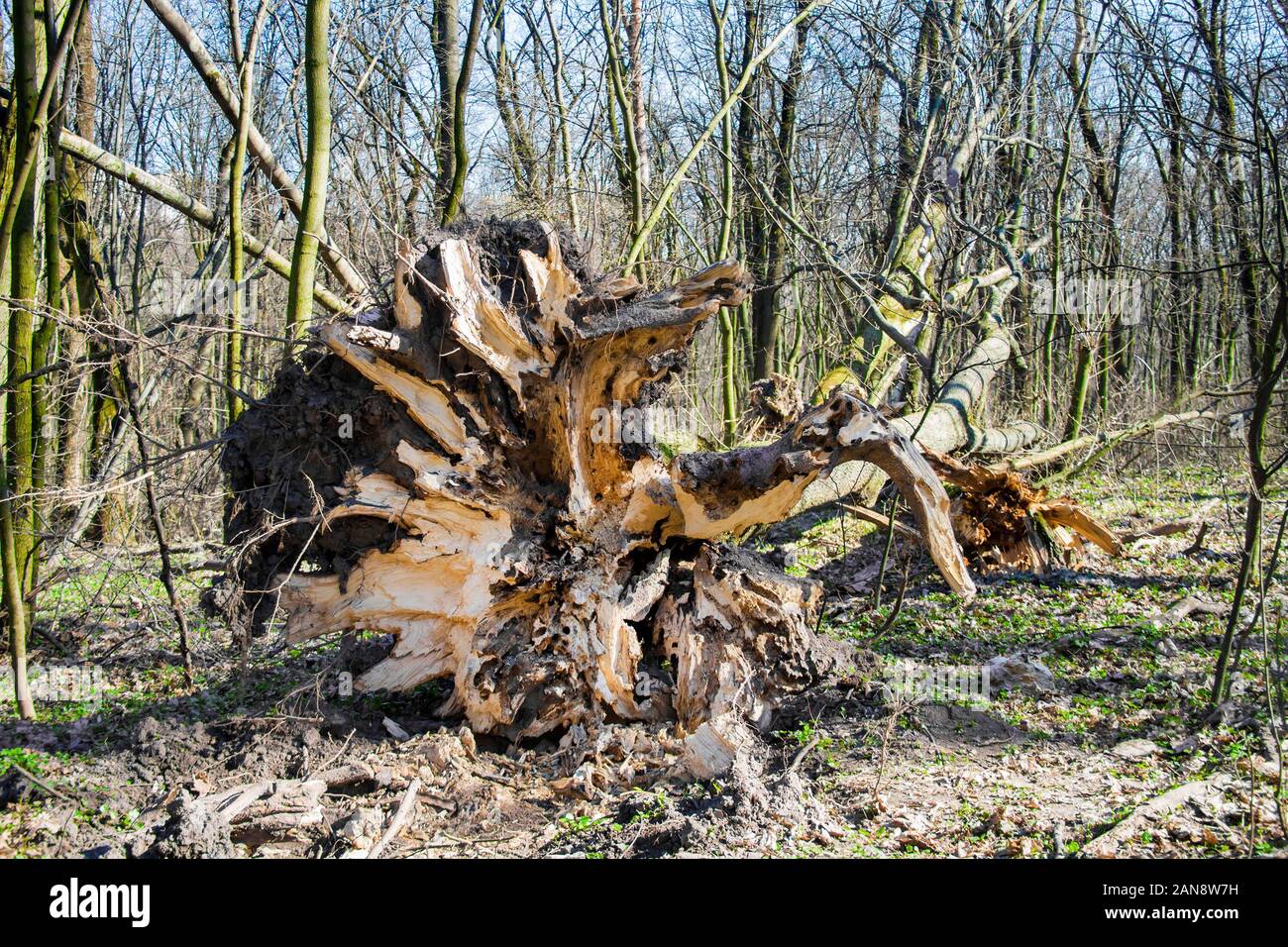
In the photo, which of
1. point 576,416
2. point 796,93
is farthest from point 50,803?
point 796,93

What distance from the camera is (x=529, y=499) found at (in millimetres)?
4684

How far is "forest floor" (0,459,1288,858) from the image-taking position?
3.38 m

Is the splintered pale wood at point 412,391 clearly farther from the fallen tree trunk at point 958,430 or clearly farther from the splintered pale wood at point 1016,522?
the splintered pale wood at point 1016,522

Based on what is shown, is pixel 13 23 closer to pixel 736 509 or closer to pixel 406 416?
pixel 406 416

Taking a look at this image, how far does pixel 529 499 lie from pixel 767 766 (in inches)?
67.5

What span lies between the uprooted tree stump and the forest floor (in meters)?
0.36

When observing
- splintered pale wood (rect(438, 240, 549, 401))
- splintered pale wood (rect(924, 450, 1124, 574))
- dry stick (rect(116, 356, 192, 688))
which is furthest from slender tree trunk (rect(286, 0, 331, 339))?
splintered pale wood (rect(924, 450, 1124, 574))

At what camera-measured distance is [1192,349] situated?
587 inches

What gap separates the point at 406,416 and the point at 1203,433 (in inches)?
315

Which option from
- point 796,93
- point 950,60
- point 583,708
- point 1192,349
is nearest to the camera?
point 583,708

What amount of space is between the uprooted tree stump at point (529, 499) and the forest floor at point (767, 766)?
1.18 ft

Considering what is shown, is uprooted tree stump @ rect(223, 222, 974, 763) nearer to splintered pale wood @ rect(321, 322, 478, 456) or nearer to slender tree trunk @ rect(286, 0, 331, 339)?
splintered pale wood @ rect(321, 322, 478, 456)

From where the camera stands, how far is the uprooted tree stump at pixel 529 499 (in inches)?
173

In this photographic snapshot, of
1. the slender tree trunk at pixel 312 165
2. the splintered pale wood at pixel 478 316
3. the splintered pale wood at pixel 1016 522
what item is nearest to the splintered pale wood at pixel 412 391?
the splintered pale wood at pixel 478 316
